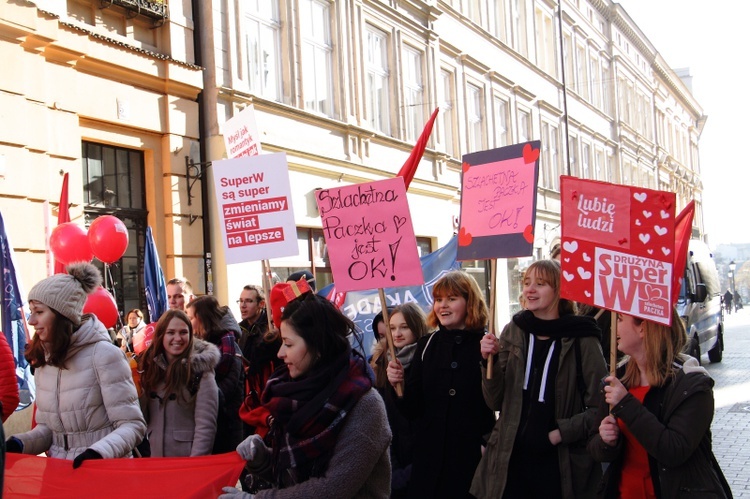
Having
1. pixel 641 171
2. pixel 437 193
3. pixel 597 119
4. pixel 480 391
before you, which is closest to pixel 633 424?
pixel 480 391

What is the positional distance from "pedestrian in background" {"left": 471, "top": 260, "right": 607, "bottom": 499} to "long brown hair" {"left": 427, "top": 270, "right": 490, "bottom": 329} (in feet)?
0.99

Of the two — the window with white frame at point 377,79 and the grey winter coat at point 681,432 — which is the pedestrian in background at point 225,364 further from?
the window with white frame at point 377,79

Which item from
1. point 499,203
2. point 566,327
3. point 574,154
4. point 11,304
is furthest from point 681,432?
point 574,154

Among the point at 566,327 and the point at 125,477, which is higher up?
the point at 566,327

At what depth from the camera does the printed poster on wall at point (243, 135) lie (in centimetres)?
756

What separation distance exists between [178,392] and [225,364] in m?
0.78

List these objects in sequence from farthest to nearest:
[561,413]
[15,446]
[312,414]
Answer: [561,413], [15,446], [312,414]

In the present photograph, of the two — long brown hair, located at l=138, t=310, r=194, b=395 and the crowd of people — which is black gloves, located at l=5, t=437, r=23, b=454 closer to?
the crowd of people

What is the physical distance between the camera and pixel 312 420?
304 centimetres

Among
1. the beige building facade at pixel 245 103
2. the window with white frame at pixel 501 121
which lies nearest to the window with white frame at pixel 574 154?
the beige building facade at pixel 245 103

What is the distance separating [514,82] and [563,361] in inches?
908

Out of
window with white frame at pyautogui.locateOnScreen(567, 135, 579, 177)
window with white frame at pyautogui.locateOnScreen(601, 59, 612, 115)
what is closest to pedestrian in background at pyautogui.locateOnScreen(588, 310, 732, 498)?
window with white frame at pyautogui.locateOnScreen(567, 135, 579, 177)

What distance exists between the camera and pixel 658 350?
12.5 ft

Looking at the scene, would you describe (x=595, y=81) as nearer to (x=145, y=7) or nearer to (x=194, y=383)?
(x=145, y=7)
